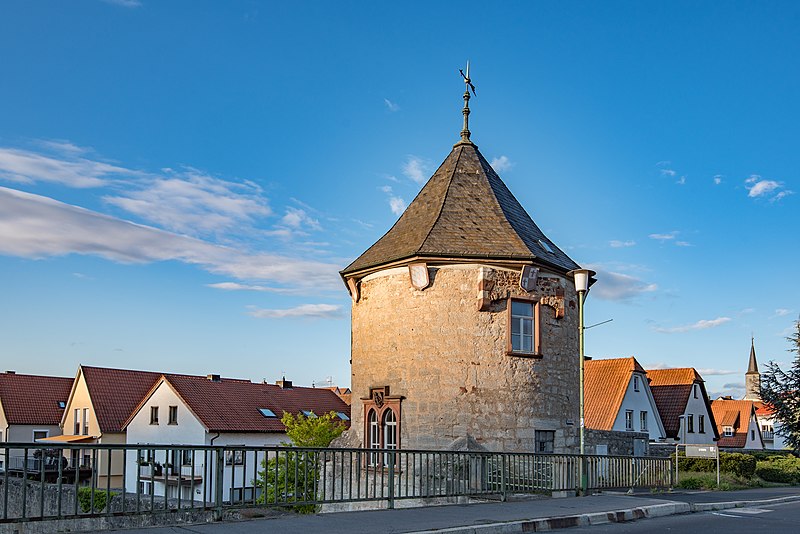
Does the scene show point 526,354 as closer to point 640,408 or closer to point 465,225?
point 465,225

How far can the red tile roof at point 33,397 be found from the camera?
52.9 meters

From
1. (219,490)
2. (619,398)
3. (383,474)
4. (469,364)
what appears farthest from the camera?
(619,398)

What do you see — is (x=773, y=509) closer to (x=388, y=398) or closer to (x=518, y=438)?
(x=518, y=438)

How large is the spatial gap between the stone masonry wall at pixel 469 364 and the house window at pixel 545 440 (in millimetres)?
157

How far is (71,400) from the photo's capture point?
50656 millimetres

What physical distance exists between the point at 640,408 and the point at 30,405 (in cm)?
4178

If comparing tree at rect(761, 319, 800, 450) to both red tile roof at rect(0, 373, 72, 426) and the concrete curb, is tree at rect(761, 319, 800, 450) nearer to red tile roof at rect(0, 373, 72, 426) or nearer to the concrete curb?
the concrete curb

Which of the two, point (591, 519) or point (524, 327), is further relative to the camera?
→ point (524, 327)

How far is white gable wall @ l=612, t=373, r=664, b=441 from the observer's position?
41.9 metres

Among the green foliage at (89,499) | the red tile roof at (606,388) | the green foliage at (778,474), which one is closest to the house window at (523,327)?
the green foliage at (89,499)

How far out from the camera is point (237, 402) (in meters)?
44.1

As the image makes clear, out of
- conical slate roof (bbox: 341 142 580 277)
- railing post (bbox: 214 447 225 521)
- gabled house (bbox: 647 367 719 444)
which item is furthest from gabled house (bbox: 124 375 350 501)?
railing post (bbox: 214 447 225 521)

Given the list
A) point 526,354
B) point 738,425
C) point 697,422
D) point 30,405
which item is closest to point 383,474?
point 526,354

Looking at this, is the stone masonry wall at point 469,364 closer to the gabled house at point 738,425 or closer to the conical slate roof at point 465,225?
the conical slate roof at point 465,225
